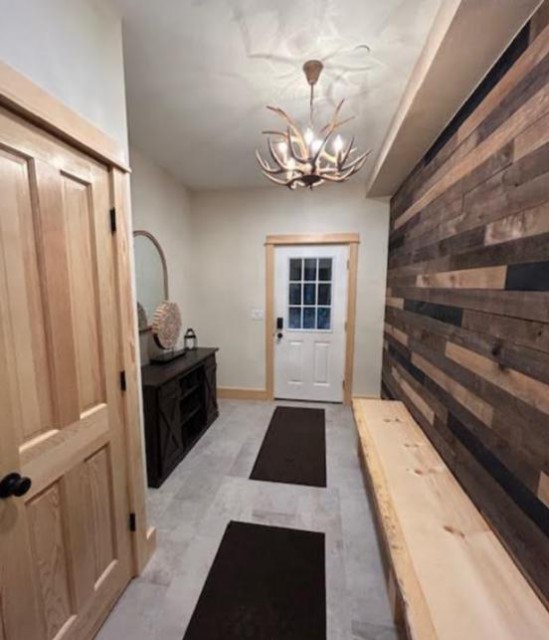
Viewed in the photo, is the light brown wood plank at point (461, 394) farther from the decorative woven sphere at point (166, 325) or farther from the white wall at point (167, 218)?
the white wall at point (167, 218)


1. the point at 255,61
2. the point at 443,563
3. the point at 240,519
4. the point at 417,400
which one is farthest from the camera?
the point at 417,400

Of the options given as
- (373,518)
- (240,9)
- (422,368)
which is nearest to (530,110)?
(240,9)

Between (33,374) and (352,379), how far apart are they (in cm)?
339

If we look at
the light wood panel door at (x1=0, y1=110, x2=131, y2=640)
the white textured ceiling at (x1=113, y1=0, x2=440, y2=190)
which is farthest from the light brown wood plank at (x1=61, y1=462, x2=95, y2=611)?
the white textured ceiling at (x1=113, y1=0, x2=440, y2=190)

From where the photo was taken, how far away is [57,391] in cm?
114

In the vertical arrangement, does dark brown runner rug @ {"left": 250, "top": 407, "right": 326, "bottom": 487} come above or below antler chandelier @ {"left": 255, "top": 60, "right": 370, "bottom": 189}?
below

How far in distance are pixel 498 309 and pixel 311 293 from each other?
2.65 m

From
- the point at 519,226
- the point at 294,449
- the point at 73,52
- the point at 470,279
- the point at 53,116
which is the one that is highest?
the point at 73,52

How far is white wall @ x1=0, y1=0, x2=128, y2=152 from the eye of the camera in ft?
3.19

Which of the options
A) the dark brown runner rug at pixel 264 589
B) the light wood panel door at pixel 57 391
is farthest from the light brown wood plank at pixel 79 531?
the dark brown runner rug at pixel 264 589

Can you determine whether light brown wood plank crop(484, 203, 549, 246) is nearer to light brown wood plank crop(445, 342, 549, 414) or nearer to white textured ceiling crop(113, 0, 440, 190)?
light brown wood plank crop(445, 342, 549, 414)

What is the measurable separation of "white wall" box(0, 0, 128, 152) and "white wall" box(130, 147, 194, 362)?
1.34 m

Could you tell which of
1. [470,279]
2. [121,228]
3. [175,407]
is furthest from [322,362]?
[121,228]

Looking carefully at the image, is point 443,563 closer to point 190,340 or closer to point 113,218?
point 113,218
